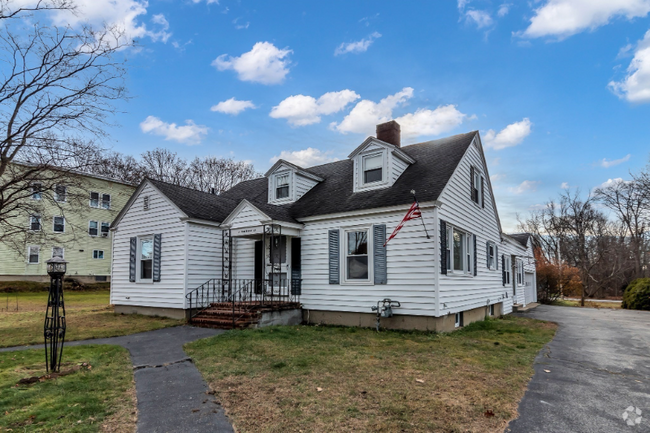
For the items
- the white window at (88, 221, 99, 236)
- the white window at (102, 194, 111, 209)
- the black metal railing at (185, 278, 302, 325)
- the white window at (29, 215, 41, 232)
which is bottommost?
the black metal railing at (185, 278, 302, 325)

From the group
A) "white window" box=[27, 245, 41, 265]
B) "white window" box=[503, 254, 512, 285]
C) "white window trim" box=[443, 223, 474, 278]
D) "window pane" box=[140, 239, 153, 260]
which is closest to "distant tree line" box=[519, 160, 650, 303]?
"white window" box=[503, 254, 512, 285]

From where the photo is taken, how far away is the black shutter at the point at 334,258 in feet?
38.1

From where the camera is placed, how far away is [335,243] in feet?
38.7

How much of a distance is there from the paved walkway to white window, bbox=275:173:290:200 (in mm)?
7207

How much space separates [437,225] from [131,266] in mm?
10916

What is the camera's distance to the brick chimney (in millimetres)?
15023

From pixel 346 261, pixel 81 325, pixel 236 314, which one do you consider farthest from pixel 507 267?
pixel 81 325

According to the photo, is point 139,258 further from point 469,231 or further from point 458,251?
point 469,231

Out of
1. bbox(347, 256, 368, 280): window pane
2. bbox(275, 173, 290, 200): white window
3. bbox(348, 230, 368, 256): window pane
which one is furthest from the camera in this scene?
bbox(275, 173, 290, 200): white window

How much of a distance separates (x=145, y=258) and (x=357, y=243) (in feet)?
25.9

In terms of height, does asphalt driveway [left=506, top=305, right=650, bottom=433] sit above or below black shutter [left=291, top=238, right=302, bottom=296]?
below

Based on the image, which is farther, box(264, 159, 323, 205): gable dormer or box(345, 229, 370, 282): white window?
box(264, 159, 323, 205): gable dormer

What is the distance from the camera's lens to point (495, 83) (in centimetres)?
1277

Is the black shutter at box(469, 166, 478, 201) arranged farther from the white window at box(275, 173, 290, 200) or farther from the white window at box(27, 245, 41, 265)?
the white window at box(27, 245, 41, 265)
